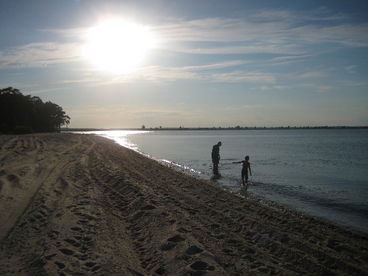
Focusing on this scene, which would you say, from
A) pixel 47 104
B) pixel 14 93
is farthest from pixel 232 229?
pixel 47 104

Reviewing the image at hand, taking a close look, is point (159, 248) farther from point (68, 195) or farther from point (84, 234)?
point (68, 195)

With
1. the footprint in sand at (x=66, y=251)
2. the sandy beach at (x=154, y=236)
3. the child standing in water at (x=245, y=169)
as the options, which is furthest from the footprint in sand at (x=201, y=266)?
the child standing in water at (x=245, y=169)

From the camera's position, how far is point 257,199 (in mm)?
14125

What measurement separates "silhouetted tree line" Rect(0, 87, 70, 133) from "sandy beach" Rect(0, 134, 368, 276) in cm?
6106

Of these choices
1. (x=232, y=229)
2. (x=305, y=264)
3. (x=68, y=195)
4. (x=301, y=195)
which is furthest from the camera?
(x=301, y=195)

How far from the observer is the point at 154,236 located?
24.3 ft

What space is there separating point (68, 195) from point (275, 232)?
6484mm

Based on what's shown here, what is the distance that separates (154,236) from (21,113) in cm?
7578

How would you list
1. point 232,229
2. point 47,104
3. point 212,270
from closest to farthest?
point 212,270 → point 232,229 → point 47,104

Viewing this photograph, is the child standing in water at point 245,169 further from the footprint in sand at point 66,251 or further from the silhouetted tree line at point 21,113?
Result: the silhouetted tree line at point 21,113

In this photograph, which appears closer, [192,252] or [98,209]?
[192,252]

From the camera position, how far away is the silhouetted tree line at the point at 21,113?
6731 cm

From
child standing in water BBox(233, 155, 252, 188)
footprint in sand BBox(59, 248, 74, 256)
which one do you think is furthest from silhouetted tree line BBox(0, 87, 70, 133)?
footprint in sand BBox(59, 248, 74, 256)

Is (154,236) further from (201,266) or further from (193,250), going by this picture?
(201,266)
